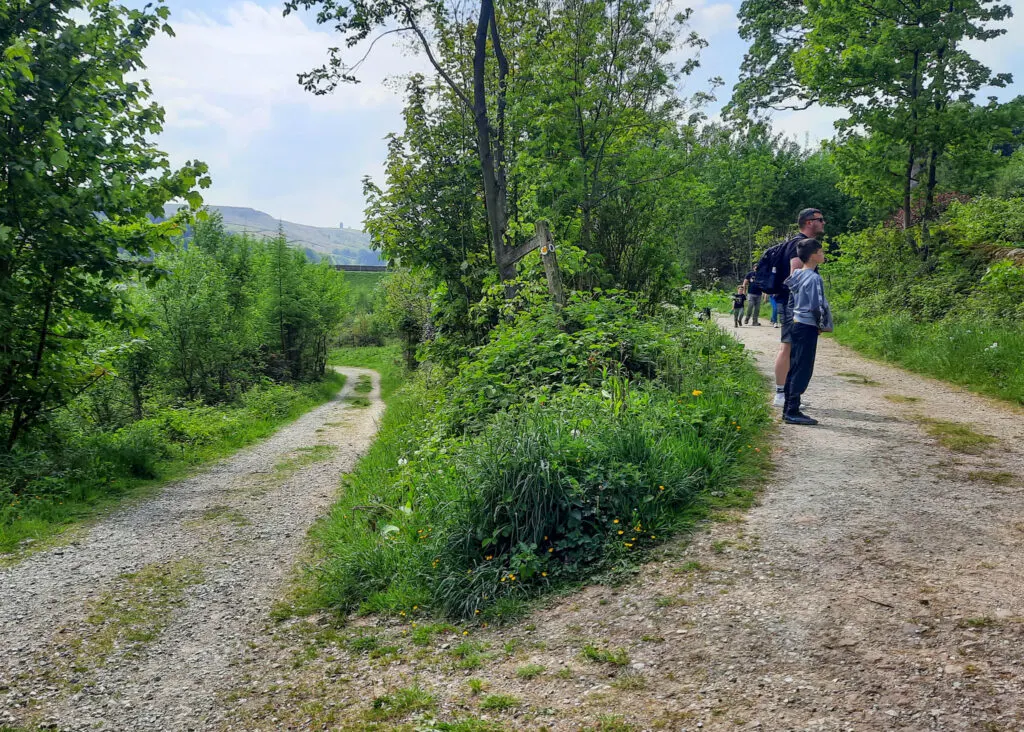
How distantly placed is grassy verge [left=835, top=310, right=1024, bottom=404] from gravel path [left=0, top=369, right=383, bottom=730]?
29.4ft

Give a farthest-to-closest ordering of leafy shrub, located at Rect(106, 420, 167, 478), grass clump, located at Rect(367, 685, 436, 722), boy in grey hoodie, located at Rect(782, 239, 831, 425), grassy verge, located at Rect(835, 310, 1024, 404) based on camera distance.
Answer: leafy shrub, located at Rect(106, 420, 167, 478) → grassy verge, located at Rect(835, 310, 1024, 404) → boy in grey hoodie, located at Rect(782, 239, 831, 425) → grass clump, located at Rect(367, 685, 436, 722)

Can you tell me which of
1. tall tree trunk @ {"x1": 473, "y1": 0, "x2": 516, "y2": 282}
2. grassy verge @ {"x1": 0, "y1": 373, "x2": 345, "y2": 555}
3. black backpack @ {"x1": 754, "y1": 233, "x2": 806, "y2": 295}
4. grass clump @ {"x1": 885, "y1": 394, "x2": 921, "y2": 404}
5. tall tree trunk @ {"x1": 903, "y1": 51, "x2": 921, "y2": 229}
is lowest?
grassy verge @ {"x1": 0, "y1": 373, "x2": 345, "y2": 555}

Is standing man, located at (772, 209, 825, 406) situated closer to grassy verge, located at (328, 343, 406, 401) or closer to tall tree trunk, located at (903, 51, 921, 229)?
tall tree trunk, located at (903, 51, 921, 229)

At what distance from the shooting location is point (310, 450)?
13.9m

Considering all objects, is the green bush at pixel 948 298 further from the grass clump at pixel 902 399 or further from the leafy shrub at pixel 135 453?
the leafy shrub at pixel 135 453

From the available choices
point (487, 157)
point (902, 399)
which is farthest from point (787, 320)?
point (487, 157)

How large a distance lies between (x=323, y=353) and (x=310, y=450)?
26.5 meters

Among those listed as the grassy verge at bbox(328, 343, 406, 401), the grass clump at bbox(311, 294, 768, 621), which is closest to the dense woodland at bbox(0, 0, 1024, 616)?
the grass clump at bbox(311, 294, 768, 621)

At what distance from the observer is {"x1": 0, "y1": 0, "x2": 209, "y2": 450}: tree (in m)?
7.81

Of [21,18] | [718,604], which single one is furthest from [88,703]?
[21,18]

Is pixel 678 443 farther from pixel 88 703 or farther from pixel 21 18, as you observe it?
pixel 21 18

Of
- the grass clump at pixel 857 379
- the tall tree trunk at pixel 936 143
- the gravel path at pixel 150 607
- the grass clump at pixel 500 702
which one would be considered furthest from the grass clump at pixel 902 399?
the tall tree trunk at pixel 936 143

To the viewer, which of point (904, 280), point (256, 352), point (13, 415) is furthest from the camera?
point (256, 352)

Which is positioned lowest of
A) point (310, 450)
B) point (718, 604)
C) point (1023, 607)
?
point (310, 450)
